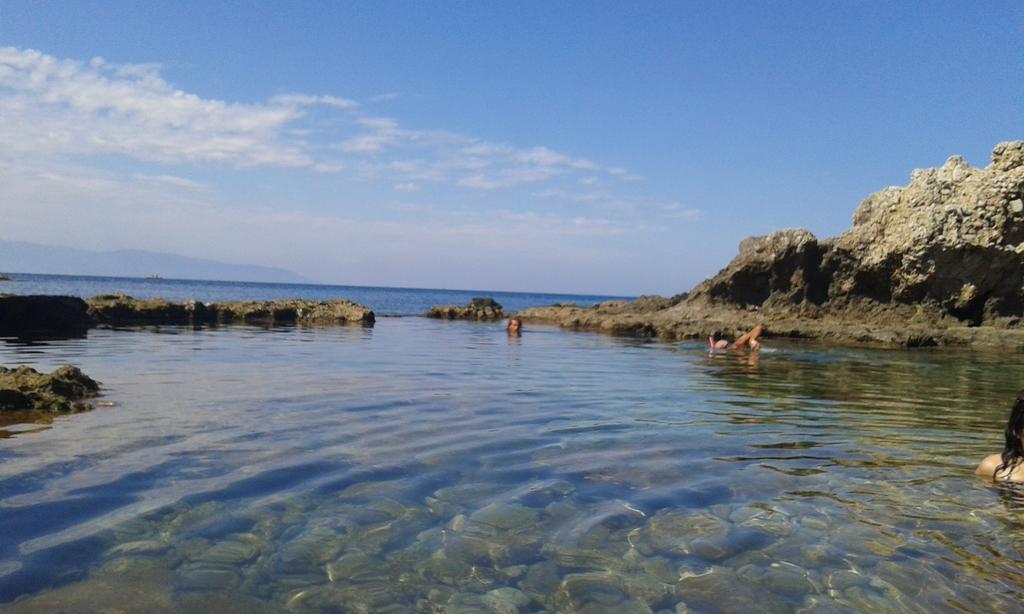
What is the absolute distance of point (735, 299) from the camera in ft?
106

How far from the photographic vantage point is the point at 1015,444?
575 cm

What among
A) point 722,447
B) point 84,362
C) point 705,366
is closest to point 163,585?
point 722,447

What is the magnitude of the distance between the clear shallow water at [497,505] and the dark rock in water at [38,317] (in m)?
12.7

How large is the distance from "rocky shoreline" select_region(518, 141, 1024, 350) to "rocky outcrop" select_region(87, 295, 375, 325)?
515 inches

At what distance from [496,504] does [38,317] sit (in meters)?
21.2

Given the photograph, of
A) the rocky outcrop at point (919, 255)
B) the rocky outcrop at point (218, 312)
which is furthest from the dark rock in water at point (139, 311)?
the rocky outcrop at point (919, 255)

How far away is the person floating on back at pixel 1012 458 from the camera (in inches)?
224

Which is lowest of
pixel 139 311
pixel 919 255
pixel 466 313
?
pixel 466 313

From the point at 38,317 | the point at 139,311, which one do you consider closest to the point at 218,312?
the point at 139,311

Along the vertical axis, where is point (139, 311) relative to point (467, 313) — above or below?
above

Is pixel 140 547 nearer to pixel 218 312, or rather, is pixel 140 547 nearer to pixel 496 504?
pixel 496 504

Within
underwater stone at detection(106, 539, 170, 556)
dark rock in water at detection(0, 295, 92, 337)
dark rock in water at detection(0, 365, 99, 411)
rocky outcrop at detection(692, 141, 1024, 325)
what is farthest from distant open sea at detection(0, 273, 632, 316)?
underwater stone at detection(106, 539, 170, 556)

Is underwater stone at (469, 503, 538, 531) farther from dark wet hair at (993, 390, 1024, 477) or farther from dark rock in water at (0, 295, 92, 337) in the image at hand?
dark rock in water at (0, 295, 92, 337)

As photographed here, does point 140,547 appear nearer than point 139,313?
Yes
